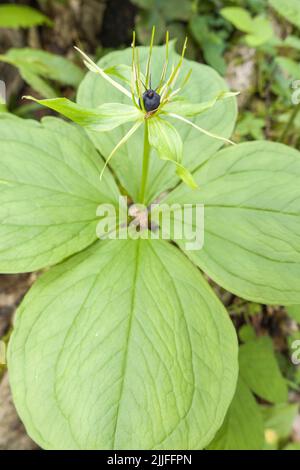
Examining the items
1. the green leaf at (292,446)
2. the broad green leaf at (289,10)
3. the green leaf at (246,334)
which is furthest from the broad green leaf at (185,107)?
the green leaf at (292,446)

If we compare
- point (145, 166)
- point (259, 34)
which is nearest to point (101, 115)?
point (145, 166)

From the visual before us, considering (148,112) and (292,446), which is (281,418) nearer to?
(292,446)

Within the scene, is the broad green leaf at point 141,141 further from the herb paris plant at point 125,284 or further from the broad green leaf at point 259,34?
the broad green leaf at point 259,34

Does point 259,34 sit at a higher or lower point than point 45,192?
higher
